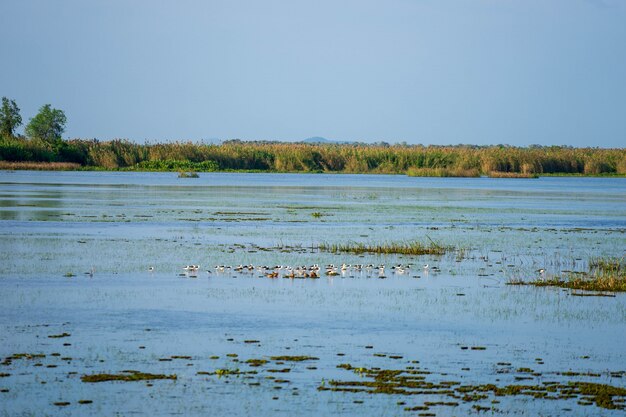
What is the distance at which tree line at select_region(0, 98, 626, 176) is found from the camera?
8144cm

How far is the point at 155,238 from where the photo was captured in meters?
27.7

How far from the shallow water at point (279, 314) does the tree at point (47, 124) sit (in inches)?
2855

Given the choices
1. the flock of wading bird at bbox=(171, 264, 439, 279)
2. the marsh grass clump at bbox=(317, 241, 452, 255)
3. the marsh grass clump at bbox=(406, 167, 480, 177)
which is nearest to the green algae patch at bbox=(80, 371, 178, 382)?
the flock of wading bird at bbox=(171, 264, 439, 279)

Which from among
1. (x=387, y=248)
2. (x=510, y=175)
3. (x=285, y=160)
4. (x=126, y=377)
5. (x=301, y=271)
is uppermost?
(x=285, y=160)

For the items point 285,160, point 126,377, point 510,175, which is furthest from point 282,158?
point 126,377

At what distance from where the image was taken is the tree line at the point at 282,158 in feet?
267

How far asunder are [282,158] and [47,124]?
2990 centimetres

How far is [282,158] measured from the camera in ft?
291

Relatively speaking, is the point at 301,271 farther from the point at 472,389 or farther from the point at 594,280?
the point at 472,389

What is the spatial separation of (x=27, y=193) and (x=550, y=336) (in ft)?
117

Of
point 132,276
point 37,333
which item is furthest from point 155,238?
point 37,333

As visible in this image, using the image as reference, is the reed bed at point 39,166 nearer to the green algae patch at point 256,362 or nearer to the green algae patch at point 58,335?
the green algae patch at point 58,335

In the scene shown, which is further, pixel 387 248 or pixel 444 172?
pixel 444 172

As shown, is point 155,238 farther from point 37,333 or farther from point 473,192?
point 473,192
